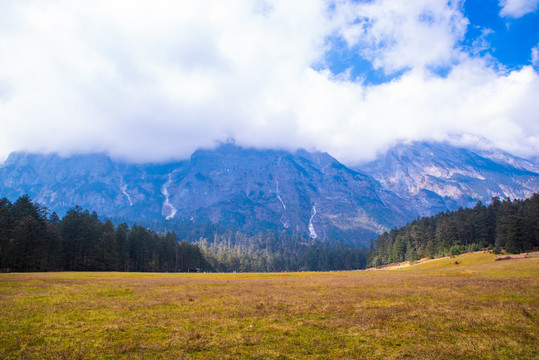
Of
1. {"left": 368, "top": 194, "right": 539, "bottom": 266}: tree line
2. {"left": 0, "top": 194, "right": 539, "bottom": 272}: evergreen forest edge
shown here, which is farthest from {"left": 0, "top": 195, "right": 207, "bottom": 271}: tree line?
{"left": 368, "top": 194, "right": 539, "bottom": 266}: tree line

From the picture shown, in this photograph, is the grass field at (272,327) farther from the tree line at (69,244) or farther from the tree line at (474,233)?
the tree line at (474,233)

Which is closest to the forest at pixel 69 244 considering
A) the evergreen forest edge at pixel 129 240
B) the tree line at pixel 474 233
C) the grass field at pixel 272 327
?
the evergreen forest edge at pixel 129 240

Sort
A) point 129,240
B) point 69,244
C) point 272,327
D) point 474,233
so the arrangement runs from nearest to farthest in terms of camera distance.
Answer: point 272,327 → point 69,244 → point 129,240 → point 474,233

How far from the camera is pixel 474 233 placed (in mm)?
134875

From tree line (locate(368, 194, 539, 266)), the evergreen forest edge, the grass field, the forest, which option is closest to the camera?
the grass field

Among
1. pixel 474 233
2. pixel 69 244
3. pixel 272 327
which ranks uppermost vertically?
pixel 69 244

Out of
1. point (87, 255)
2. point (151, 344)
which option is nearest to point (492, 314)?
point (151, 344)

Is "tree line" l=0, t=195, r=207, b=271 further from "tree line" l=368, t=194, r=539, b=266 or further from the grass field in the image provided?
"tree line" l=368, t=194, r=539, b=266

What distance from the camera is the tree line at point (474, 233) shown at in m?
90.9

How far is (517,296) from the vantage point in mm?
27062

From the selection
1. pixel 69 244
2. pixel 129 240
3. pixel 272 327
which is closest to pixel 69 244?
pixel 69 244

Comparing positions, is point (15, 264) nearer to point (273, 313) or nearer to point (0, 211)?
point (0, 211)

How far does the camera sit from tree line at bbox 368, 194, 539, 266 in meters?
90.9

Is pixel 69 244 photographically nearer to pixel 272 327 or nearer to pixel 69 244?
pixel 69 244
